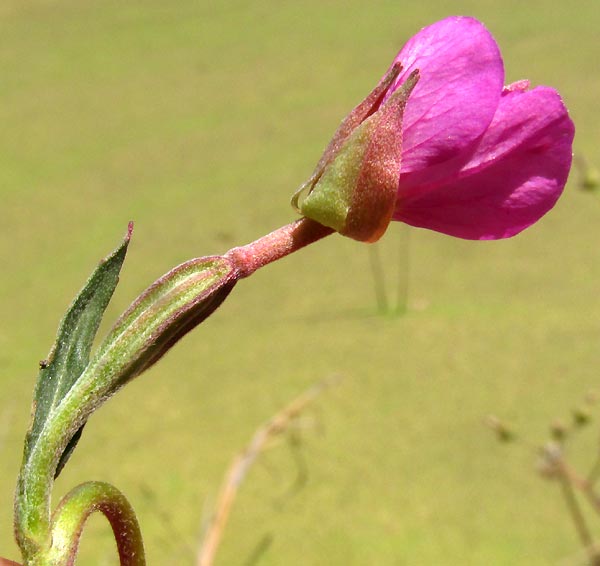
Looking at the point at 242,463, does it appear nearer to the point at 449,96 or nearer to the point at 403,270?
the point at 403,270

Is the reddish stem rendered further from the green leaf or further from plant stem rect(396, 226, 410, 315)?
plant stem rect(396, 226, 410, 315)

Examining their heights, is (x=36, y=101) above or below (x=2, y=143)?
above

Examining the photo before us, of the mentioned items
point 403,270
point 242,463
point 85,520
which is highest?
point 403,270

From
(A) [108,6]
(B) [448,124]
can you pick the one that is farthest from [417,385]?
(A) [108,6]

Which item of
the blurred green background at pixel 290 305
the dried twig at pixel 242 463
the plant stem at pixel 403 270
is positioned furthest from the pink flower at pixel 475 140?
the plant stem at pixel 403 270

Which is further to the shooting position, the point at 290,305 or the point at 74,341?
the point at 290,305

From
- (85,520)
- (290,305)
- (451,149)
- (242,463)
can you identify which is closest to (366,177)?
(451,149)

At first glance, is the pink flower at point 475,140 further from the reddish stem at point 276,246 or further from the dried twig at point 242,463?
the dried twig at point 242,463

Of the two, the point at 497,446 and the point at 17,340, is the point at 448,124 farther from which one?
the point at 17,340
